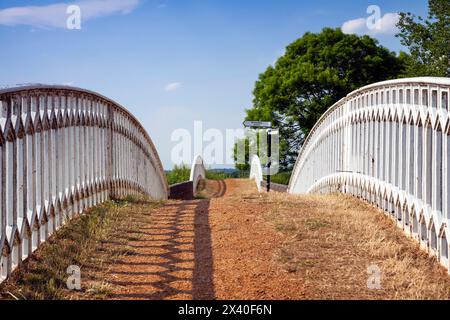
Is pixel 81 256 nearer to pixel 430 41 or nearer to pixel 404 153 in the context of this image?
→ pixel 404 153

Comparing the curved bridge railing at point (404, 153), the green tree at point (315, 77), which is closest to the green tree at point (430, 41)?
the green tree at point (315, 77)

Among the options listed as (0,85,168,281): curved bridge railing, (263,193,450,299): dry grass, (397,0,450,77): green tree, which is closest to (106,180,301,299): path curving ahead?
(263,193,450,299): dry grass

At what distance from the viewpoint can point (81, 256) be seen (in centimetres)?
660

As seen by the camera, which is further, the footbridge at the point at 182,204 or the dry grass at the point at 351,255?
the footbridge at the point at 182,204

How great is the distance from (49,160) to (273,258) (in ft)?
9.69

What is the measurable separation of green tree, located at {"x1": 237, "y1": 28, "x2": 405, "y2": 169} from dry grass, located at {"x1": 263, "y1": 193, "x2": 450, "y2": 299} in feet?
72.1

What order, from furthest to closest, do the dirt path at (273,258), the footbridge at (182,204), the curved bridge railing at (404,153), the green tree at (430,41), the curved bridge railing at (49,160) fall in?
the green tree at (430,41)
the curved bridge railing at (404,153)
the footbridge at (182,204)
the curved bridge railing at (49,160)
the dirt path at (273,258)

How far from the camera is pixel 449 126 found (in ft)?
20.2

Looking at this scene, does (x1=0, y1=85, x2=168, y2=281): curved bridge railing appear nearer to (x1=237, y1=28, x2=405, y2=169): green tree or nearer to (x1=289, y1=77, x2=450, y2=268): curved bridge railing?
(x1=289, y1=77, x2=450, y2=268): curved bridge railing

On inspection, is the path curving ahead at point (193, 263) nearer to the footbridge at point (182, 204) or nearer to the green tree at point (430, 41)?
the footbridge at point (182, 204)

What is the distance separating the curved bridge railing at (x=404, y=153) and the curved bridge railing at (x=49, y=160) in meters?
4.32

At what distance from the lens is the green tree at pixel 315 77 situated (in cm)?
3077

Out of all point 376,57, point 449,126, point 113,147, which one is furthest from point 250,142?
point 449,126

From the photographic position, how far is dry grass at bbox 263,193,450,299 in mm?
5461
